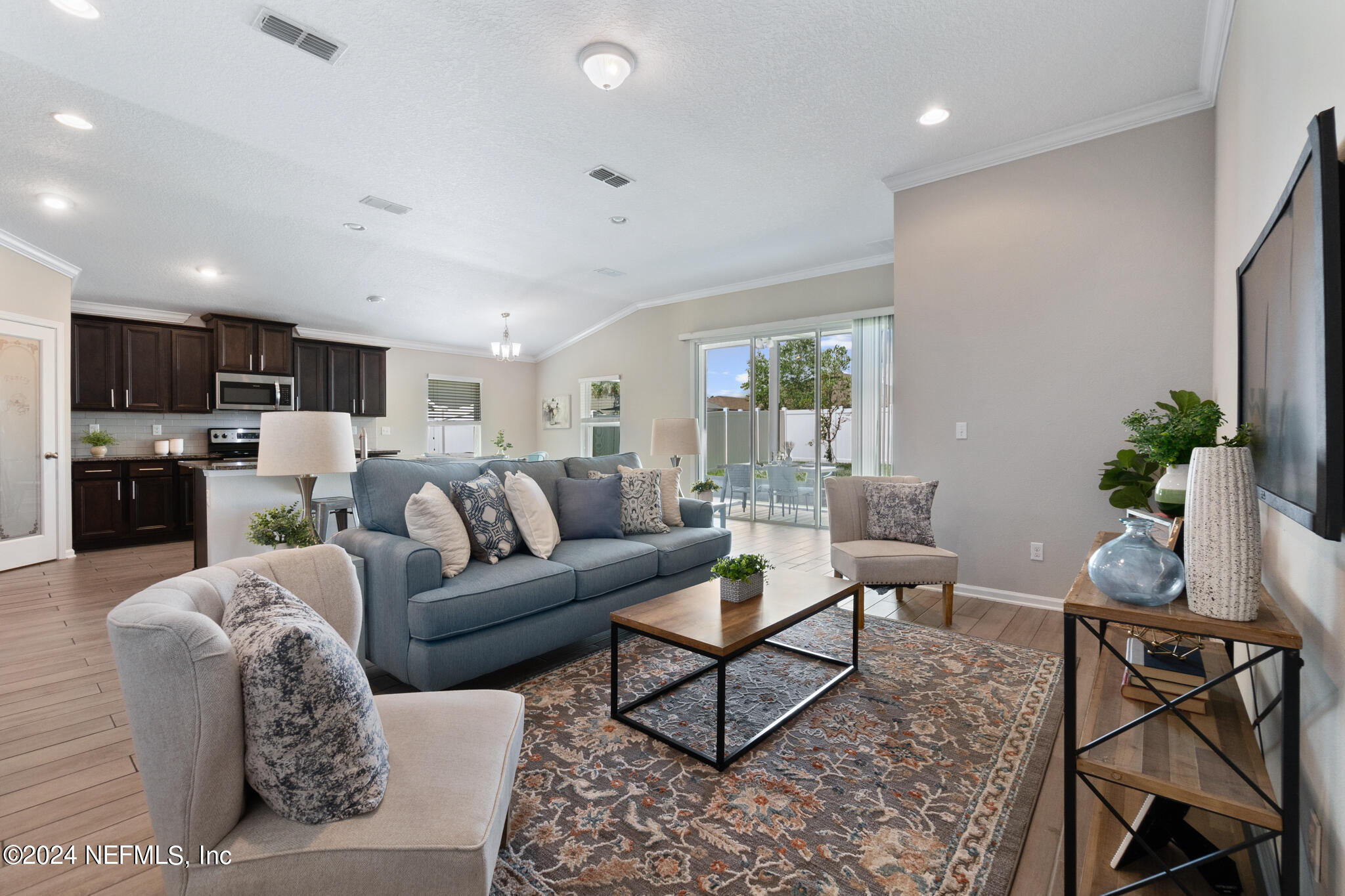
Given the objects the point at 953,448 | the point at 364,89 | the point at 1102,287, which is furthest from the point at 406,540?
the point at 1102,287

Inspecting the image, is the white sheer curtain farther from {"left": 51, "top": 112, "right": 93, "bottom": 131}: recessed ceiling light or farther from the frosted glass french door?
the frosted glass french door

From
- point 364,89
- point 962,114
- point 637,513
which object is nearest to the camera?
point 364,89

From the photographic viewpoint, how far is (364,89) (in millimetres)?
3150

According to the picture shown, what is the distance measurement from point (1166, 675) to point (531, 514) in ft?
8.56

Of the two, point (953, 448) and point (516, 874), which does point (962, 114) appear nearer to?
point (953, 448)

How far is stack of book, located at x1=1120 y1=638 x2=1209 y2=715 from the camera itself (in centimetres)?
158

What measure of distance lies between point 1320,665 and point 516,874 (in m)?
1.89

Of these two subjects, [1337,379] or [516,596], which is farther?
[516,596]

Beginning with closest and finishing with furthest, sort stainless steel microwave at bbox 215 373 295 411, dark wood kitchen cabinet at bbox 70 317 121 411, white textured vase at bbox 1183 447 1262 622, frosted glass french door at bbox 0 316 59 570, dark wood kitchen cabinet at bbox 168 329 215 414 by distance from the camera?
white textured vase at bbox 1183 447 1262 622
frosted glass french door at bbox 0 316 59 570
dark wood kitchen cabinet at bbox 70 317 121 411
dark wood kitchen cabinet at bbox 168 329 215 414
stainless steel microwave at bbox 215 373 295 411

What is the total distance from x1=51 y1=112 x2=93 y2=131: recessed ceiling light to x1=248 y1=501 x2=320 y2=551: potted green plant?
3.04 meters

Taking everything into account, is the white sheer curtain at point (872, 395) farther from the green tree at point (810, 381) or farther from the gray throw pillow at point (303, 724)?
the gray throw pillow at point (303, 724)

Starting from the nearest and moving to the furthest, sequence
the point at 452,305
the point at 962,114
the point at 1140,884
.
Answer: the point at 1140,884 → the point at 962,114 → the point at 452,305

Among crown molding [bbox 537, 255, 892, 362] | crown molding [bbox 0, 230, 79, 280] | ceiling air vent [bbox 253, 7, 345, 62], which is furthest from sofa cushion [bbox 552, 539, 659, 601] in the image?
crown molding [bbox 0, 230, 79, 280]

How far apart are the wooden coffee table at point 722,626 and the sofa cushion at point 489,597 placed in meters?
0.50
